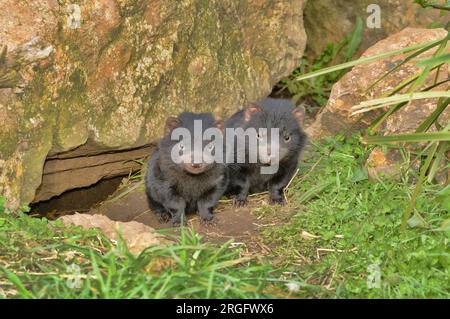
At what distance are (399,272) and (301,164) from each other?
8.98 feet

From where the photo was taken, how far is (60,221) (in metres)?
5.81

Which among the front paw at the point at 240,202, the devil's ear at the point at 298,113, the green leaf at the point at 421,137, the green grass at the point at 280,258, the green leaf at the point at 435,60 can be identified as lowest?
the front paw at the point at 240,202

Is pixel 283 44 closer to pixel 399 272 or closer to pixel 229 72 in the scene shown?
pixel 229 72

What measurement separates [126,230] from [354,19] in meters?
5.43

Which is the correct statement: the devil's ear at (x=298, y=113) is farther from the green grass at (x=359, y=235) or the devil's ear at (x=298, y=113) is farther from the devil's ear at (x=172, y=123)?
the devil's ear at (x=172, y=123)

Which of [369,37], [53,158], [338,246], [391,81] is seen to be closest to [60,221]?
[53,158]

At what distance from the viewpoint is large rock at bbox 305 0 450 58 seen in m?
9.41

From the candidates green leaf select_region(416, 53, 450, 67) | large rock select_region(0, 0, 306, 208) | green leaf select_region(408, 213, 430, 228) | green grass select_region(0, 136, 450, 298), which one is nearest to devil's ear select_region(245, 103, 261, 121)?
large rock select_region(0, 0, 306, 208)

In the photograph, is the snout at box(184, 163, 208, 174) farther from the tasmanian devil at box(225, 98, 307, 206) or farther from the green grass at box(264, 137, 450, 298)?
the green grass at box(264, 137, 450, 298)

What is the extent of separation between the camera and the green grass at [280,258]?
15.1 feet

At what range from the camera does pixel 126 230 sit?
5.82 meters

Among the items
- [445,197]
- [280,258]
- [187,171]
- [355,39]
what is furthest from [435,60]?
[355,39]

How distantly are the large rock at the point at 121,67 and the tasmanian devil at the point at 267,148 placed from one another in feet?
2.67

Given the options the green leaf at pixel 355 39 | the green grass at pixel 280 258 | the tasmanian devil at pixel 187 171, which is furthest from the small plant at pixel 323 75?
the green grass at pixel 280 258
